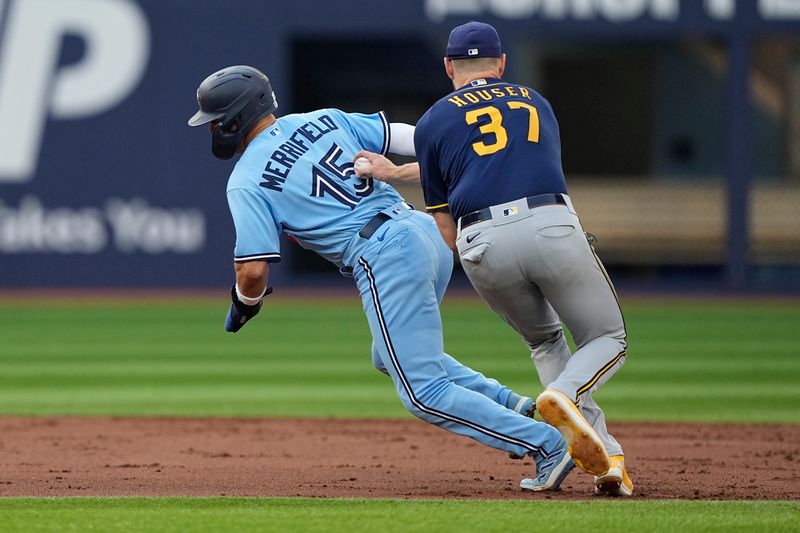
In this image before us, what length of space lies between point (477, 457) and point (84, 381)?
4342 millimetres

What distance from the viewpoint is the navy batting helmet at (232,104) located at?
565 centimetres

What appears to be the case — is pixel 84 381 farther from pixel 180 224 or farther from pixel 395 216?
pixel 180 224

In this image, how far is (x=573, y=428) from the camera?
5.15m

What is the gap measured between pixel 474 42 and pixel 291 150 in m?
0.91

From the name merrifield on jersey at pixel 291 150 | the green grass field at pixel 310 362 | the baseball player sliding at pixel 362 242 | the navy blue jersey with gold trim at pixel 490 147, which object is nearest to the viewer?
the navy blue jersey with gold trim at pixel 490 147

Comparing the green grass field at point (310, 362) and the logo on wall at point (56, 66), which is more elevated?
the logo on wall at point (56, 66)

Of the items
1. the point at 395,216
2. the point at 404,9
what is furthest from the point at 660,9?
the point at 395,216

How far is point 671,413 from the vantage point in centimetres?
893

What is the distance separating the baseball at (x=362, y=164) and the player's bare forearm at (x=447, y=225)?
359mm

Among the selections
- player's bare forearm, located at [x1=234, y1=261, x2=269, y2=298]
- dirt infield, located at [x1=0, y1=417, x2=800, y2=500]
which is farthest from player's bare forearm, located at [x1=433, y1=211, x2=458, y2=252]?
dirt infield, located at [x1=0, y1=417, x2=800, y2=500]

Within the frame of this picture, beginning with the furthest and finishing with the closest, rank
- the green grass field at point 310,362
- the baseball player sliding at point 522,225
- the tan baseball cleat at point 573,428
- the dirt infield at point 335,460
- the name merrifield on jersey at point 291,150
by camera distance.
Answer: the green grass field at point 310,362 < the dirt infield at point 335,460 < the name merrifield on jersey at point 291,150 < the baseball player sliding at point 522,225 < the tan baseball cleat at point 573,428

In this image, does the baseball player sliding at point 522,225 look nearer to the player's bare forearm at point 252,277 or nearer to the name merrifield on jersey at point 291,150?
the name merrifield on jersey at point 291,150

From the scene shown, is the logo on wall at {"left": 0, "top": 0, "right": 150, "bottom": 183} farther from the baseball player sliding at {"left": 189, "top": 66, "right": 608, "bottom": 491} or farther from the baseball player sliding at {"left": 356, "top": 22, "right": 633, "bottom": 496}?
the baseball player sliding at {"left": 356, "top": 22, "right": 633, "bottom": 496}

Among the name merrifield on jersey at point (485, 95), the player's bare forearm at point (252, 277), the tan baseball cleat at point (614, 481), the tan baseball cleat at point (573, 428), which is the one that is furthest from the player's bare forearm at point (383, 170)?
the tan baseball cleat at point (614, 481)
